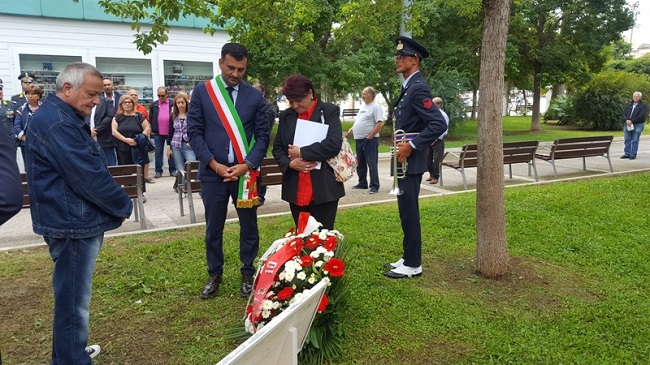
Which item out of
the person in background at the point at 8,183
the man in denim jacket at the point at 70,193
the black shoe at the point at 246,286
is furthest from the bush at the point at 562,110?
the person in background at the point at 8,183

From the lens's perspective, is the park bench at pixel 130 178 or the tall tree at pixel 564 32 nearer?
the park bench at pixel 130 178

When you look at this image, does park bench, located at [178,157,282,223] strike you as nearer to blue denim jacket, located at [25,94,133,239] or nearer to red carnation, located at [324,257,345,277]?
red carnation, located at [324,257,345,277]

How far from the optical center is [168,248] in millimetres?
5664

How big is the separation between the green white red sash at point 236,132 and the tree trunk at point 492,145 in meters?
2.04

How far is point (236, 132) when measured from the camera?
4082 millimetres

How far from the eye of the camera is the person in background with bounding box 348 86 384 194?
9.31 meters

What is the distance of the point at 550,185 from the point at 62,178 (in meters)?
8.53

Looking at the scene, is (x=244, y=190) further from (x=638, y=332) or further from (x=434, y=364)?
(x=638, y=332)

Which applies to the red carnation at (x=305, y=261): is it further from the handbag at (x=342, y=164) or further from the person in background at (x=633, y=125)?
the person in background at (x=633, y=125)

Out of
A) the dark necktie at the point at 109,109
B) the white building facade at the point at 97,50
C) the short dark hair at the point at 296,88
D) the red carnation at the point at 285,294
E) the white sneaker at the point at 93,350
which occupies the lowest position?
the white sneaker at the point at 93,350

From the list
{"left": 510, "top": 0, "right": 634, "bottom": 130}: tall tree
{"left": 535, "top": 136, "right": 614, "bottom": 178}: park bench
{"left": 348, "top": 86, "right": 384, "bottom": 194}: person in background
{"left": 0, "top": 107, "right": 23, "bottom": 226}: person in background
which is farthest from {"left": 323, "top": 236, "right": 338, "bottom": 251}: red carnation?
{"left": 510, "top": 0, "right": 634, "bottom": 130}: tall tree

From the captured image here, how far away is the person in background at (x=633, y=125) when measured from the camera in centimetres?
1420

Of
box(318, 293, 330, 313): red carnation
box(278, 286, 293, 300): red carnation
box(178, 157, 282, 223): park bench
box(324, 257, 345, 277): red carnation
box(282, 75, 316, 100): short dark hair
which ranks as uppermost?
box(282, 75, 316, 100): short dark hair

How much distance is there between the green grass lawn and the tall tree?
17289 mm
